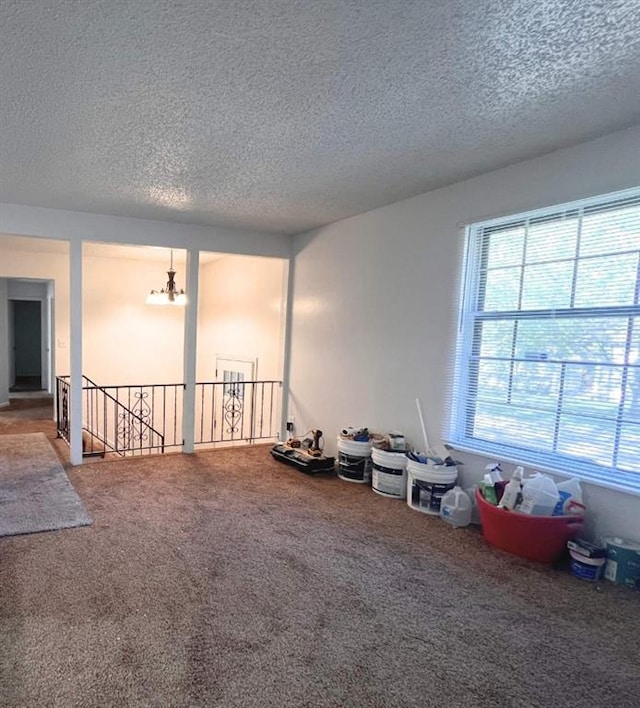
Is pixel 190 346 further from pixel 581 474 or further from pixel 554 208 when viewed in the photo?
pixel 581 474

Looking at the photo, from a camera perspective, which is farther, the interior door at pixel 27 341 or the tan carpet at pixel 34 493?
the interior door at pixel 27 341

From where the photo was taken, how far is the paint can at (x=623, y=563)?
2434 mm

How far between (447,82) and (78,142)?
2.13 m

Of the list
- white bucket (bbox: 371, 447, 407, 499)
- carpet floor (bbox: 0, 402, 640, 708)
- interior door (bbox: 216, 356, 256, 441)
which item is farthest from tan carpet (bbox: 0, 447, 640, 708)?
interior door (bbox: 216, 356, 256, 441)

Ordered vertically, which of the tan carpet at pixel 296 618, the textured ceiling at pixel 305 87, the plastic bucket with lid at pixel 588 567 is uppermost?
the textured ceiling at pixel 305 87

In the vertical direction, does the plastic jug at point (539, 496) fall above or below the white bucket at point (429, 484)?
above

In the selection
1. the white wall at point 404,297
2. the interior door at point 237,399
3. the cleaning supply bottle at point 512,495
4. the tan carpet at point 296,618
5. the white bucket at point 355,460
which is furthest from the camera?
the interior door at point 237,399

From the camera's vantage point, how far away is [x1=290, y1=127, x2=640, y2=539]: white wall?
265cm

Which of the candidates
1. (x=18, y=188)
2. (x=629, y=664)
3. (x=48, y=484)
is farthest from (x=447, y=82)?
(x=48, y=484)

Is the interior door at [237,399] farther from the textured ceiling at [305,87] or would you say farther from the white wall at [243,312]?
the textured ceiling at [305,87]

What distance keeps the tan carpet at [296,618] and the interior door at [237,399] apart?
10.2 ft

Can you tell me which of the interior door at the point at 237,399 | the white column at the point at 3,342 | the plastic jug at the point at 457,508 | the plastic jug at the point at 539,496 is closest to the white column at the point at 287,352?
the interior door at the point at 237,399

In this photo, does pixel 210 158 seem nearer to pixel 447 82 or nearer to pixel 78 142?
pixel 78 142

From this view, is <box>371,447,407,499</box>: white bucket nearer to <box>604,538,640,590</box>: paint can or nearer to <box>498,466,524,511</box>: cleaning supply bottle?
<box>498,466,524,511</box>: cleaning supply bottle
